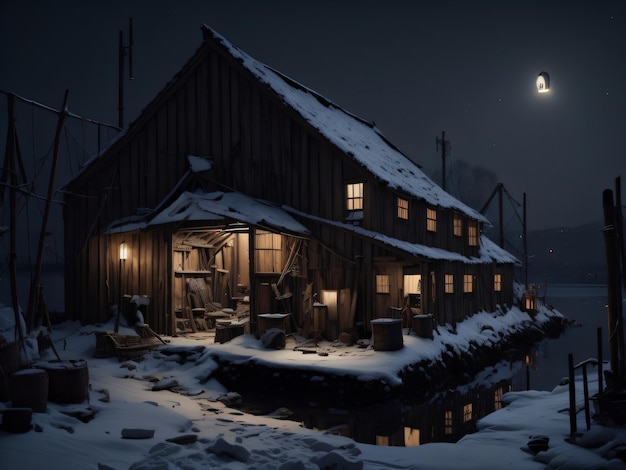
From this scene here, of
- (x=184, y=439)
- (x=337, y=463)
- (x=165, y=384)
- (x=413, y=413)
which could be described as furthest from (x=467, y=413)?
(x=184, y=439)

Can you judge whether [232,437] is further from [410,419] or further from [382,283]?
[382,283]

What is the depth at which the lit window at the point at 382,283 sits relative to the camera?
20.3m

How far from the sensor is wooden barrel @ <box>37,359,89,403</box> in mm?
10172

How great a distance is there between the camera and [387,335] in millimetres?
16891

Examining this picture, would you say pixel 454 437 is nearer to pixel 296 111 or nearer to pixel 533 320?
pixel 296 111

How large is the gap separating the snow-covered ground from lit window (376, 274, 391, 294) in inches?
180

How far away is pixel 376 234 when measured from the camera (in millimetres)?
19891

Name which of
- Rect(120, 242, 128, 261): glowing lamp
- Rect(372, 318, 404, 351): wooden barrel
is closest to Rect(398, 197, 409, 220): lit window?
Rect(372, 318, 404, 351): wooden barrel

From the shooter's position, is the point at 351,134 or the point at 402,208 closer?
the point at 402,208

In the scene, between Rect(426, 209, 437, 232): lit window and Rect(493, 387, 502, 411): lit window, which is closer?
Rect(493, 387, 502, 411): lit window

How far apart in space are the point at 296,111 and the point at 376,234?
5.69m

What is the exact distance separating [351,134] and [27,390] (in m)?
19.4

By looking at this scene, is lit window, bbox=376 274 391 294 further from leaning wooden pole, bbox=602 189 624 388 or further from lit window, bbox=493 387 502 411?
leaning wooden pole, bbox=602 189 624 388

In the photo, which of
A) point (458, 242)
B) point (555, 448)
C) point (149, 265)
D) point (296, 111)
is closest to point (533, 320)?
point (458, 242)
